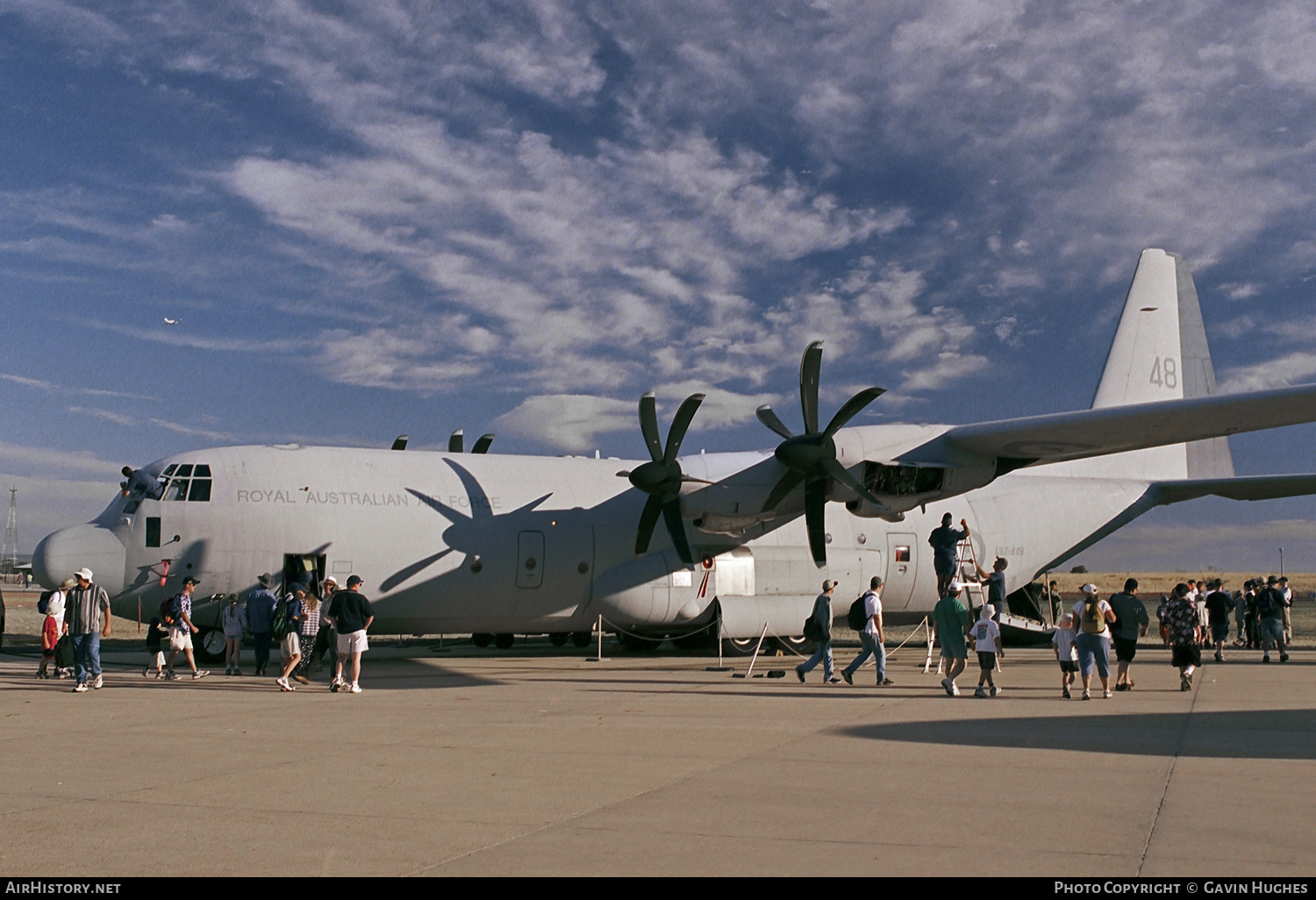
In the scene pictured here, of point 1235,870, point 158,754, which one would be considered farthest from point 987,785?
point 158,754

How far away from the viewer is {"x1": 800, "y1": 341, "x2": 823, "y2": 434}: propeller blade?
662 inches

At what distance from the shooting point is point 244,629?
16.2m

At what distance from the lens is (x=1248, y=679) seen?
15.4m

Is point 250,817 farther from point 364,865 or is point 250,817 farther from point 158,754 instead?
point 158,754

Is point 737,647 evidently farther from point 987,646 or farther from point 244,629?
point 244,629

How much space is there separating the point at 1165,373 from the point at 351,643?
20.9 m

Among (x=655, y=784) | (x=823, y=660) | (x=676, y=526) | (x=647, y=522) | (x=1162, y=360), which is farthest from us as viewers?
(x=1162, y=360)

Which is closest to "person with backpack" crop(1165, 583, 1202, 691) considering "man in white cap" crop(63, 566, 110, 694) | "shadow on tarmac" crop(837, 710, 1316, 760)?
"shadow on tarmac" crop(837, 710, 1316, 760)

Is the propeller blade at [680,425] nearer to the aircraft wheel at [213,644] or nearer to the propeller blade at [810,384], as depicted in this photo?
the propeller blade at [810,384]

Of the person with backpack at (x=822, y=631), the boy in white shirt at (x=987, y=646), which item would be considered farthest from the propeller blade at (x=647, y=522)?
the boy in white shirt at (x=987, y=646)

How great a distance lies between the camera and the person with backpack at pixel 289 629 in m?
14.2

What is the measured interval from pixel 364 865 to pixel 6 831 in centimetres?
226

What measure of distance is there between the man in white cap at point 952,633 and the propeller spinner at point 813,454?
120 inches

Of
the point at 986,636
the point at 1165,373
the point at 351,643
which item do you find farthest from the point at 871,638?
the point at 1165,373
